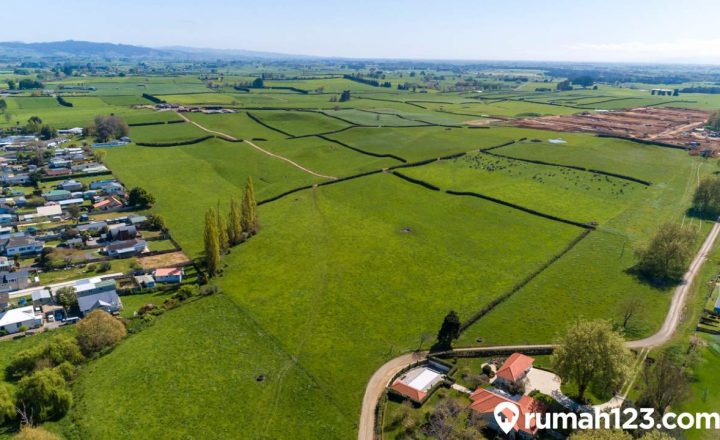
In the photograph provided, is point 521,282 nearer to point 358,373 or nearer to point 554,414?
point 554,414

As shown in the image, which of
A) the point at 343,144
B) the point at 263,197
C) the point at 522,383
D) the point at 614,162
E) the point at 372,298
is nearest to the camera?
the point at 522,383

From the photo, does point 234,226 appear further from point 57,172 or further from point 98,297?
point 57,172

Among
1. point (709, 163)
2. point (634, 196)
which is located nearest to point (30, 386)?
point (634, 196)

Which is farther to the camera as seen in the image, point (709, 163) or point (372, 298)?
point (709, 163)

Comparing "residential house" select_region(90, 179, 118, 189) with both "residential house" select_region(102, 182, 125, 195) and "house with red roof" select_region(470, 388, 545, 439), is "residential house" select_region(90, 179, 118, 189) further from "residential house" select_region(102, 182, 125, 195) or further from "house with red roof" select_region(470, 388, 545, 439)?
"house with red roof" select_region(470, 388, 545, 439)

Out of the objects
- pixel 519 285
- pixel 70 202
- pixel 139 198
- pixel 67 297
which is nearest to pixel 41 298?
pixel 67 297

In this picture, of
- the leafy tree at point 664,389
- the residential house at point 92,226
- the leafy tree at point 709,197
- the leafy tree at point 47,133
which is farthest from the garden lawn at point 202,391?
the leafy tree at point 47,133

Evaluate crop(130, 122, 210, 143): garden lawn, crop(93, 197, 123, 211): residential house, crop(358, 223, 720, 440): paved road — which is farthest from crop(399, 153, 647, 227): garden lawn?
crop(130, 122, 210, 143): garden lawn
